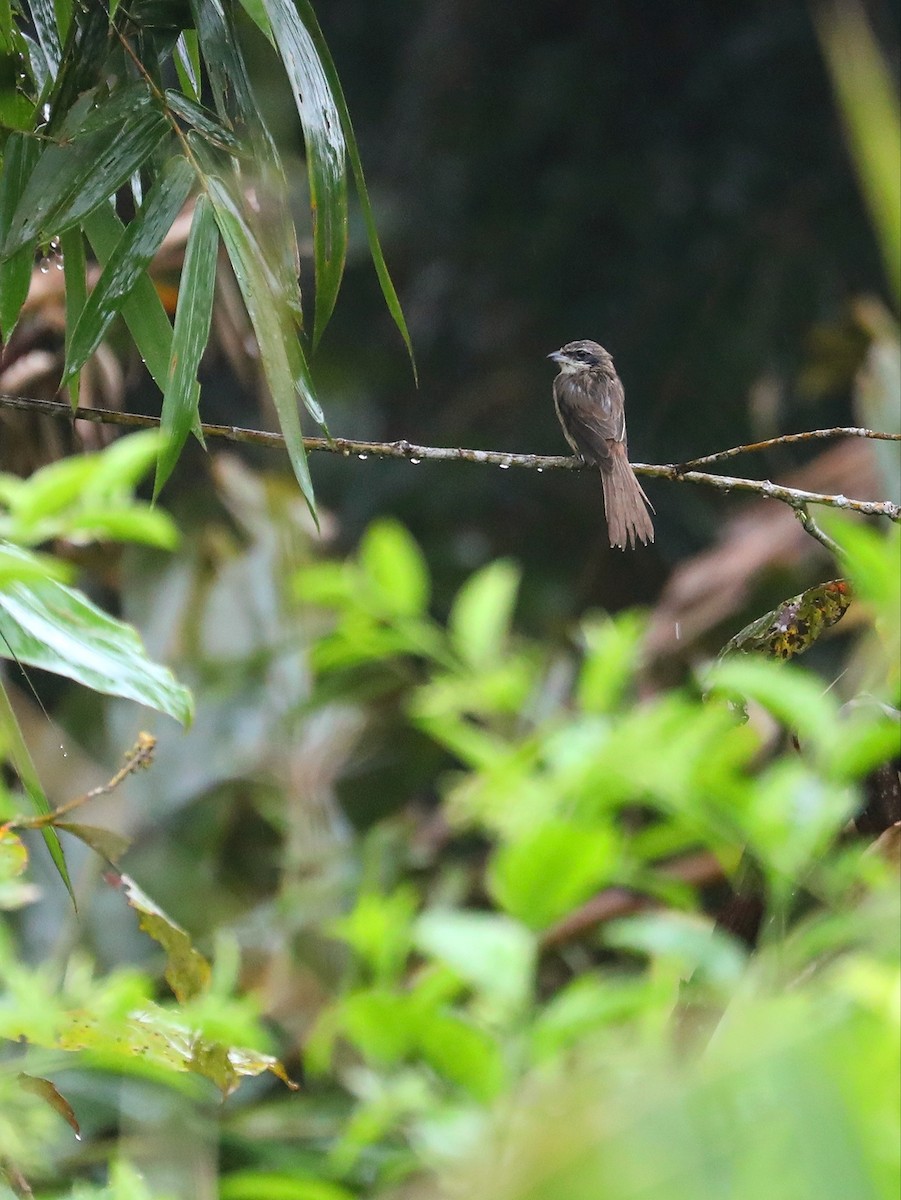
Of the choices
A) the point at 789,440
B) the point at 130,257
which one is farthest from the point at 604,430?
the point at 130,257

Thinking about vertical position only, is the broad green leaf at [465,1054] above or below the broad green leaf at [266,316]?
below

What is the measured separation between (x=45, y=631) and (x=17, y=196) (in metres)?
0.49

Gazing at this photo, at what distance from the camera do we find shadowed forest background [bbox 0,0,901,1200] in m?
1.29

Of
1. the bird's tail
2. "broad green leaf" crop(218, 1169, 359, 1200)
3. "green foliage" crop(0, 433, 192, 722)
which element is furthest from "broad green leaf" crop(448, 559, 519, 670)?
"green foliage" crop(0, 433, 192, 722)

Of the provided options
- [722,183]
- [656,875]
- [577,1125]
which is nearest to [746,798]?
[577,1125]

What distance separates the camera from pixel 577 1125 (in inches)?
16.7

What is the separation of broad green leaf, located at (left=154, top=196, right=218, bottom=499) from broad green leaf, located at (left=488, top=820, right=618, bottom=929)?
2.46ft

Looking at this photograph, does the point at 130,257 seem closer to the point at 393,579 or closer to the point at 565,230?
the point at 393,579

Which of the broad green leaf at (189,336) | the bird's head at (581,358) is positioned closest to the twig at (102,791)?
the broad green leaf at (189,336)

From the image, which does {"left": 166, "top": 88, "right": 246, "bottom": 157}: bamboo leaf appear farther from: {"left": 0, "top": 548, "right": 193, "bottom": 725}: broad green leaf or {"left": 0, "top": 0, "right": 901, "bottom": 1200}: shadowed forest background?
{"left": 0, "top": 548, "right": 193, "bottom": 725}: broad green leaf

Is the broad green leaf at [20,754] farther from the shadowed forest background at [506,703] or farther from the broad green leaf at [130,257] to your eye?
the broad green leaf at [130,257]

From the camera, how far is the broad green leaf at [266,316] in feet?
4.42

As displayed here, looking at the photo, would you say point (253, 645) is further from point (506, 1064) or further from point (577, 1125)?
point (577, 1125)

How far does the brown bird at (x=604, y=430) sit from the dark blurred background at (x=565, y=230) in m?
1.67
